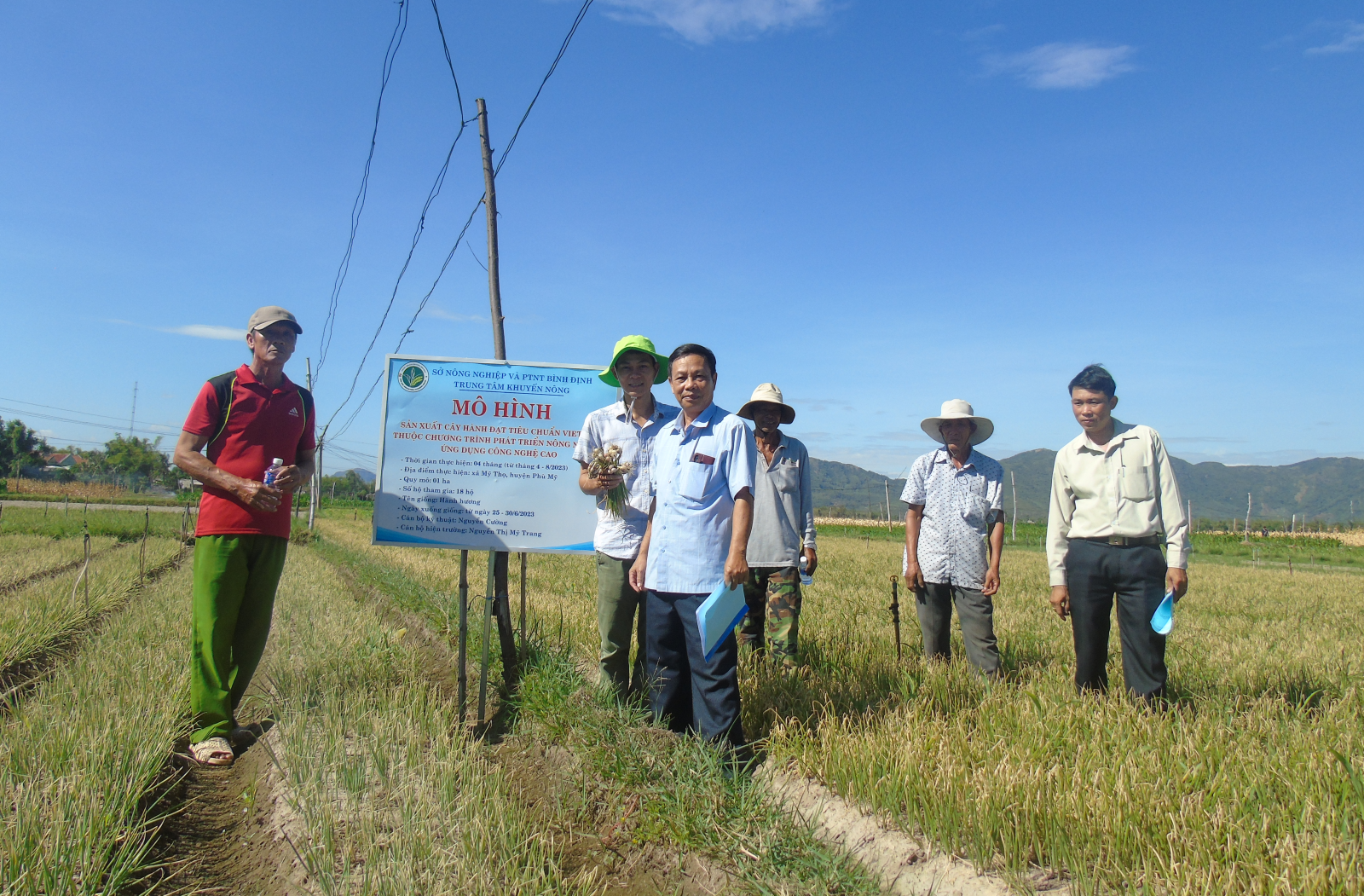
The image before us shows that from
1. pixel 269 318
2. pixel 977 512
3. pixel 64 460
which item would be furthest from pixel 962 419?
pixel 64 460

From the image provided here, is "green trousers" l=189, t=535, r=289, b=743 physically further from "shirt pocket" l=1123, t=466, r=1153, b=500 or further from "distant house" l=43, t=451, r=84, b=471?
"distant house" l=43, t=451, r=84, b=471

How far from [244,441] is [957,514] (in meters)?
4.32

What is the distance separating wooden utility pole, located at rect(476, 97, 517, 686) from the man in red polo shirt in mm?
1274

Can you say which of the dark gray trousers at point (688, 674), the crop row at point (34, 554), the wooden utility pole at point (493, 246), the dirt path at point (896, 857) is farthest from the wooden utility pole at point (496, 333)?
the crop row at point (34, 554)

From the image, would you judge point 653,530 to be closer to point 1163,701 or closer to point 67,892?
point 67,892

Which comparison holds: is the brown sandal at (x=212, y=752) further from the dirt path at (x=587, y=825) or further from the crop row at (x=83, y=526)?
the crop row at (x=83, y=526)

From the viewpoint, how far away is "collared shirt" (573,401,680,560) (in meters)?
4.27

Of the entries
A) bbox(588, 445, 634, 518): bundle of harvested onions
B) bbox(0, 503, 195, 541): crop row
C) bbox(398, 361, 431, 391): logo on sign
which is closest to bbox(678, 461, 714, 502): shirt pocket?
bbox(588, 445, 634, 518): bundle of harvested onions

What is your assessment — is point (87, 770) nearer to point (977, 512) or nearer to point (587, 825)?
point (587, 825)

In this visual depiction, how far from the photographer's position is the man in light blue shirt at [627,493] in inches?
168

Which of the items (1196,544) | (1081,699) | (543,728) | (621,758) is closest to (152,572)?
(543,728)

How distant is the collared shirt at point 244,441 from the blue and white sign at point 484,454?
0.58 m

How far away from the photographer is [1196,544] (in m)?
43.1

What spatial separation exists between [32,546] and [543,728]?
18.7 metres
